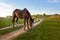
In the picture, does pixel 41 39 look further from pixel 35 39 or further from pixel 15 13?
pixel 15 13

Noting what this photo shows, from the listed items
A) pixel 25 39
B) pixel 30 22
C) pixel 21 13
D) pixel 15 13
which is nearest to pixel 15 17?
pixel 15 13

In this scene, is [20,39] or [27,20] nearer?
[20,39]

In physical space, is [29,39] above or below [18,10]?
below

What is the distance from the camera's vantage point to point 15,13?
99.2 feet

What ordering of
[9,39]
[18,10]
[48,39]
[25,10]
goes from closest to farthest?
[9,39], [48,39], [25,10], [18,10]

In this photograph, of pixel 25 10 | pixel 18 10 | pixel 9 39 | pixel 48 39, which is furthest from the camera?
pixel 18 10

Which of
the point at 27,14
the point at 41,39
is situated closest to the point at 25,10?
the point at 27,14

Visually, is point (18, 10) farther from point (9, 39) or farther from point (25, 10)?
point (9, 39)

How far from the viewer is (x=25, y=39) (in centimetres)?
1742

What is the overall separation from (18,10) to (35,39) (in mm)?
12808

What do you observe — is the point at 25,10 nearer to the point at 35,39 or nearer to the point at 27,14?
the point at 27,14

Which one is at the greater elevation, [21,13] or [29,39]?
[21,13]

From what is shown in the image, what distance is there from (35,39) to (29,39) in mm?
563

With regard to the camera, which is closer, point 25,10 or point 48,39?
point 48,39
